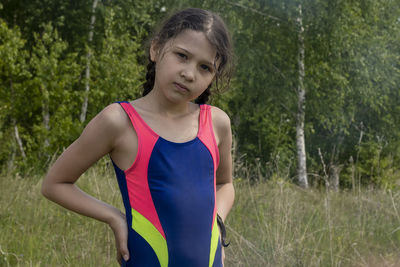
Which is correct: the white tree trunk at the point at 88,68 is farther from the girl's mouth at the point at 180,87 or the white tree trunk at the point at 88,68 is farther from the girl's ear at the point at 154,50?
the girl's mouth at the point at 180,87

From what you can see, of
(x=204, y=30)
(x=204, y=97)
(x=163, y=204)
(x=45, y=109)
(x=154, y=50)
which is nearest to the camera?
(x=163, y=204)

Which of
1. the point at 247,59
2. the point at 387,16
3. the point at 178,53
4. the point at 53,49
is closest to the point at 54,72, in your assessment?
the point at 53,49

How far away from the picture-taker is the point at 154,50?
1.55 metres

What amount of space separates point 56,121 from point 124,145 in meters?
8.85

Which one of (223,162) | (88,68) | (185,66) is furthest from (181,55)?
(88,68)

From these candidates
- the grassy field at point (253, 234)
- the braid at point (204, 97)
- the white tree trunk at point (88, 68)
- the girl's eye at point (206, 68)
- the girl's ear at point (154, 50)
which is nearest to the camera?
the girl's eye at point (206, 68)

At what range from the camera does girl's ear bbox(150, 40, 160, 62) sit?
5.00ft

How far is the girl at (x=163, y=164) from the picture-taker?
4.28 feet

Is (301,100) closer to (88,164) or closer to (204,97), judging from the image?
(204,97)

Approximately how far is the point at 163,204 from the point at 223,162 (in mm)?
380

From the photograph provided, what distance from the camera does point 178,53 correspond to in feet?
4.57

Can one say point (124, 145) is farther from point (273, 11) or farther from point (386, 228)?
point (273, 11)

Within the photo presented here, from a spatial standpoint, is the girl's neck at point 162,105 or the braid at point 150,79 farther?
the braid at point 150,79

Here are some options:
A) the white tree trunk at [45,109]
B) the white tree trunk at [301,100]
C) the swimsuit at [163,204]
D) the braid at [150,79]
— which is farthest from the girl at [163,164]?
the white tree trunk at [301,100]
